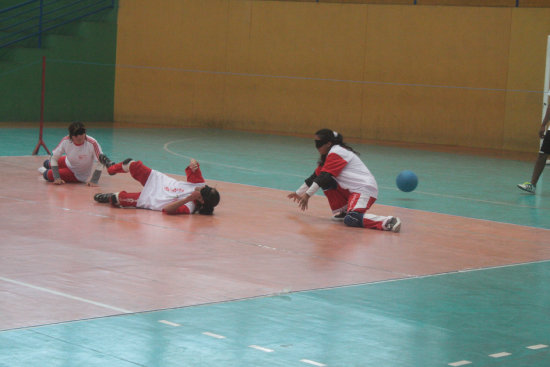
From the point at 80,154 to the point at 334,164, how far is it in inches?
156

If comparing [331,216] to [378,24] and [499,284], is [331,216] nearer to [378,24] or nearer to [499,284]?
[499,284]

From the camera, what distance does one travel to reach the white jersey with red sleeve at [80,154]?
37.9ft

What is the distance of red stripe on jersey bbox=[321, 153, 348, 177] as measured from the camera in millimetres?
9484

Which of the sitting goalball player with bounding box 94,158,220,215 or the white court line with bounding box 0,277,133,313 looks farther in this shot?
the sitting goalball player with bounding box 94,158,220,215

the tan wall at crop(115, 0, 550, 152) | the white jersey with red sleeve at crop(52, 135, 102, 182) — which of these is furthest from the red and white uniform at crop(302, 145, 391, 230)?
the tan wall at crop(115, 0, 550, 152)

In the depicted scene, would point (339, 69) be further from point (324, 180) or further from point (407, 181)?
point (324, 180)

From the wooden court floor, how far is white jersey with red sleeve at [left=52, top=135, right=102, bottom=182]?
41.5 inches

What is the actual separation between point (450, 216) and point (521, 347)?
551 cm

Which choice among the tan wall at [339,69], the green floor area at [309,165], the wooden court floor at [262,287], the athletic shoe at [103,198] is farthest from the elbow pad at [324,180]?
the tan wall at [339,69]

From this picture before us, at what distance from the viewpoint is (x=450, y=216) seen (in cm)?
1044

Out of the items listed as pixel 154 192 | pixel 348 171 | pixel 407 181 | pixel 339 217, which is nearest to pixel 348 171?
pixel 348 171

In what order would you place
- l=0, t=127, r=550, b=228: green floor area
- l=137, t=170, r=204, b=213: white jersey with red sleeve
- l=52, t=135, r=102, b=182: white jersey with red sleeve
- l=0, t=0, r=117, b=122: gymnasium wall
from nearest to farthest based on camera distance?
l=137, t=170, r=204, b=213: white jersey with red sleeve, l=52, t=135, r=102, b=182: white jersey with red sleeve, l=0, t=127, r=550, b=228: green floor area, l=0, t=0, r=117, b=122: gymnasium wall

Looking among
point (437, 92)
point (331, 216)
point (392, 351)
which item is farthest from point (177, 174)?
point (437, 92)

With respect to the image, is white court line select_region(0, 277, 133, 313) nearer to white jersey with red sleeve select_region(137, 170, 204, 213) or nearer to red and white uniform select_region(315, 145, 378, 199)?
white jersey with red sleeve select_region(137, 170, 204, 213)
